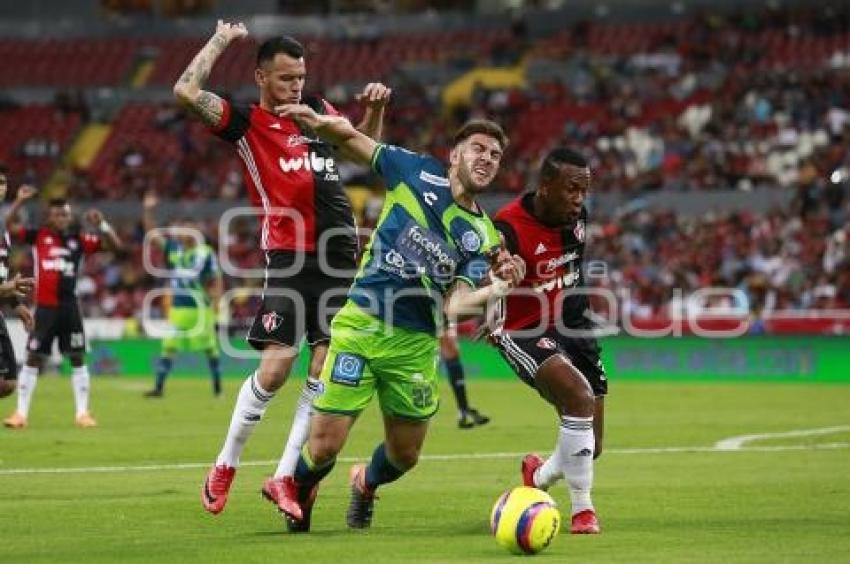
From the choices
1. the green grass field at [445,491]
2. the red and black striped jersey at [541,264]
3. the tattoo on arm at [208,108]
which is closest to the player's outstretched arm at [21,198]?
the green grass field at [445,491]

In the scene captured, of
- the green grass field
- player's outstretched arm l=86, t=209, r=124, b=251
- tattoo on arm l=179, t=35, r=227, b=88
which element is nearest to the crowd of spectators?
the green grass field

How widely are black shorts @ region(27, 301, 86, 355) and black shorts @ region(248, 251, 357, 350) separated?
12.1 metres

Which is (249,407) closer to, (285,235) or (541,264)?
(285,235)

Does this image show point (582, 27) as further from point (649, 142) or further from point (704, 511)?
point (704, 511)

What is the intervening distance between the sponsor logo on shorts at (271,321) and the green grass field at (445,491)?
130 cm

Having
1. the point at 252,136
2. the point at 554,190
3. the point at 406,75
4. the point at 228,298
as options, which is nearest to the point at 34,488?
the point at 252,136

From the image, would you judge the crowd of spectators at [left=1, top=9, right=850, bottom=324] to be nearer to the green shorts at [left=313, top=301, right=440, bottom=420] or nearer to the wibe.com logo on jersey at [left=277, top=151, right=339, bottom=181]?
the wibe.com logo on jersey at [left=277, top=151, right=339, bottom=181]

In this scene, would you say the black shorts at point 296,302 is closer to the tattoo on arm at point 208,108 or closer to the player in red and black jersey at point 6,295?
the tattoo on arm at point 208,108

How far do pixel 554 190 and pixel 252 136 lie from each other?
204 cm

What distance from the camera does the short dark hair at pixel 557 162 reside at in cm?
1218


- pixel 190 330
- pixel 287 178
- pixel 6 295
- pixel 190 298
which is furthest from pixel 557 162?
pixel 190 298

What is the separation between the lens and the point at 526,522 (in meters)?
10.6

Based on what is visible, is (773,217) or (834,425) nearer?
(834,425)

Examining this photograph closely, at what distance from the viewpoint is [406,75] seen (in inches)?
2083
